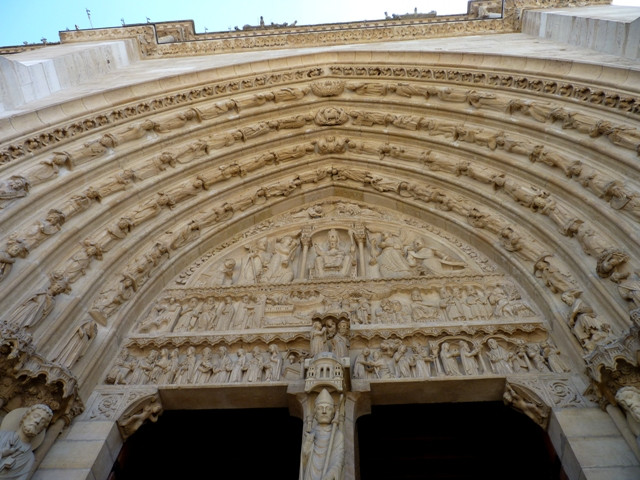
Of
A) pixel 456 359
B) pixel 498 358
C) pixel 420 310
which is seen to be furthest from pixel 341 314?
pixel 498 358

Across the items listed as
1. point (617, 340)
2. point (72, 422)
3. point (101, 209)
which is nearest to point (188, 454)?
point (72, 422)

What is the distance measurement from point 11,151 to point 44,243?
1.19 meters

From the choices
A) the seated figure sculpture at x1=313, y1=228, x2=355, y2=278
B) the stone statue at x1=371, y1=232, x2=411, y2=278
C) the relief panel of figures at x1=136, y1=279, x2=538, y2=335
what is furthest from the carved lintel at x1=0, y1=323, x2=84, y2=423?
the stone statue at x1=371, y1=232, x2=411, y2=278

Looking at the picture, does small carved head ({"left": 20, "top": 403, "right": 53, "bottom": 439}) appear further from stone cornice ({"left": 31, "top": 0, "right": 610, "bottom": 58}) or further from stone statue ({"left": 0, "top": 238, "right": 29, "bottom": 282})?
stone cornice ({"left": 31, "top": 0, "right": 610, "bottom": 58})

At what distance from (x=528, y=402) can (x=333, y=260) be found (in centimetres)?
322

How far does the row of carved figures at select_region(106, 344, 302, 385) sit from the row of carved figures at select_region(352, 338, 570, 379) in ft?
2.60

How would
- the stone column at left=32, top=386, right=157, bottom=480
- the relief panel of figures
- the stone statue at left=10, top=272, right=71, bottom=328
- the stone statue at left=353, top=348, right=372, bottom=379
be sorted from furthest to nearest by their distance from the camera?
the relief panel of figures → the stone statue at left=353, top=348, right=372, bottom=379 → the stone statue at left=10, top=272, right=71, bottom=328 → the stone column at left=32, top=386, right=157, bottom=480

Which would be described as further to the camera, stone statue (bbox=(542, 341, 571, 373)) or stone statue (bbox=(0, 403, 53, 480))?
stone statue (bbox=(542, 341, 571, 373))

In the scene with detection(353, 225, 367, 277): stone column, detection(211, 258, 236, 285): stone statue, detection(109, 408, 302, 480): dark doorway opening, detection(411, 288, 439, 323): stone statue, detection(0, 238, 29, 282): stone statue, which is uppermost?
detection(353, 225, 367, 277): stone column

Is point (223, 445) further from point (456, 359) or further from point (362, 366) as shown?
point (456, 359)

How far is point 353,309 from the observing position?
19.5 feet

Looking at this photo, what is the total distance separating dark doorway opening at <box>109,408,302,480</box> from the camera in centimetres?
595

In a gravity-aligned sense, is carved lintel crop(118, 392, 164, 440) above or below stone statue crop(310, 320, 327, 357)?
below

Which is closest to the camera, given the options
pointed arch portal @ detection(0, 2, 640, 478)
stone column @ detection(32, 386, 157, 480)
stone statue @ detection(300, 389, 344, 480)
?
stone statue @ detection(300, 389, 344, 480)
